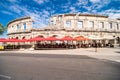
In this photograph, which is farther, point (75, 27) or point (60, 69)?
point (75, 27)

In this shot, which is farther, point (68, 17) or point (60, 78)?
point (68, 17)

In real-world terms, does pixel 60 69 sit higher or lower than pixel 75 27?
lower

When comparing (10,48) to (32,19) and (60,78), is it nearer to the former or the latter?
(32,19)

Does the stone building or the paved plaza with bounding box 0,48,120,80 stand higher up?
the stone building

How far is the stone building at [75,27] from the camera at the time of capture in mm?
34969

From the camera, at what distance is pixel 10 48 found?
2917cm

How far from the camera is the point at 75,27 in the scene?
3800 centimetres

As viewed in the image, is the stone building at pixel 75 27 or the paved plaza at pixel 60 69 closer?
the paved plaza at pixel 60 69

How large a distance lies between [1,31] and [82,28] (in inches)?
1252

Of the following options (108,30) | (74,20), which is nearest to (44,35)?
(74,20)

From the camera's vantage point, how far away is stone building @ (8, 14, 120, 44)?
34969mm

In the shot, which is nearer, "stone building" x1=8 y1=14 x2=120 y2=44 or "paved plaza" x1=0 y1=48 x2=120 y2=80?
"paved plaza" x1=0 y1=48 x2=120 y2=80

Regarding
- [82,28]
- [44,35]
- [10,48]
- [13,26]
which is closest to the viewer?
[10,48]

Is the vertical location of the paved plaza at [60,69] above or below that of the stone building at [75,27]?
below
